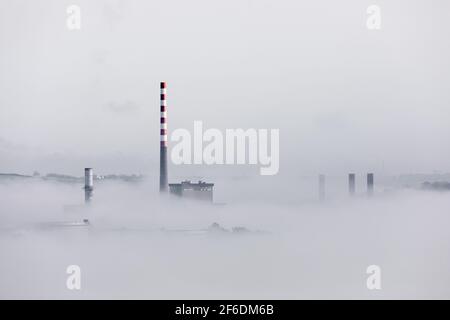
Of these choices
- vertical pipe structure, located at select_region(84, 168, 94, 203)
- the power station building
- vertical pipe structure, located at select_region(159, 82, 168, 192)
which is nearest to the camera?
the power station building

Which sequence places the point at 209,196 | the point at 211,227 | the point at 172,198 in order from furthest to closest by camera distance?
the point at 172,198
the point at 209,196
the point at 211,227

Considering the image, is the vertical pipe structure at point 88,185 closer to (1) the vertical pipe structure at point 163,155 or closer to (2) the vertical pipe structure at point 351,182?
(1) the vertical pipe structure at point 163,155

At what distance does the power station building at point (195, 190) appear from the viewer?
1315 cm

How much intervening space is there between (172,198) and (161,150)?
127 inches

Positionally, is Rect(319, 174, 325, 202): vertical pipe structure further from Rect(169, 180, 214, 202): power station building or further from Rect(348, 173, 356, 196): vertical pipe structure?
Rect(169, 180, 214, 202): power station building

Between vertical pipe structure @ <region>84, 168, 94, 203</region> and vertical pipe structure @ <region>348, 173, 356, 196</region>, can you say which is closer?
vertical pipe structure @ <region>348, 173, 356, 196</region>

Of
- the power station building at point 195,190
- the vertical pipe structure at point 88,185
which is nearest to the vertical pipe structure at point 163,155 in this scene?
the power station building at point 195,190

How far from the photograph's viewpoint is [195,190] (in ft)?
44.8

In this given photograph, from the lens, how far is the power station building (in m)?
13.2

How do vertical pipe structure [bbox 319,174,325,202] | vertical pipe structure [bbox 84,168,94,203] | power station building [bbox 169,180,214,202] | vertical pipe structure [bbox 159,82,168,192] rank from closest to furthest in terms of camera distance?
vertical pipe structure [bbox 319,174,325,202]
power station building [bbox 169,180,214,202]
vertical pipe structure [bbox 84,168,94,203]
vertical pipe structure [bbox 159,82,168,192]

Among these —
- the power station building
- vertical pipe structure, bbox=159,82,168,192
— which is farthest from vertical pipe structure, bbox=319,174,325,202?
vertical pipe structure, bbox=159,82,168,192
